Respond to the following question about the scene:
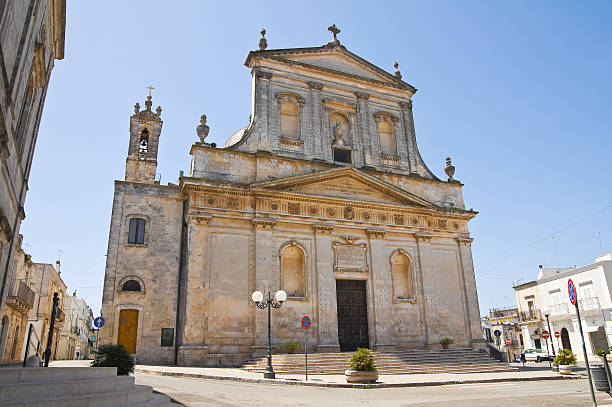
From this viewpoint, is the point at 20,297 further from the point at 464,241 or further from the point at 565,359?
the point at 565,359

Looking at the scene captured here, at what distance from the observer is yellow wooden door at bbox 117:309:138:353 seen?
19642 millimetres

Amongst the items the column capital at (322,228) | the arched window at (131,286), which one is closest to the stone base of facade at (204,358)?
the arched window at (131,286)

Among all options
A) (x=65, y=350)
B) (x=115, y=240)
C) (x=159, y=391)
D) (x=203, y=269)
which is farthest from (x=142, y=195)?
(x=65, y=350)

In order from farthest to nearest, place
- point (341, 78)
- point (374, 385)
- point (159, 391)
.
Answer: point (341, 78) < point (374, 385) < point (159, 391)

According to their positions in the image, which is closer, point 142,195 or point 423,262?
point 142,195

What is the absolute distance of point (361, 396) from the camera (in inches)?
443

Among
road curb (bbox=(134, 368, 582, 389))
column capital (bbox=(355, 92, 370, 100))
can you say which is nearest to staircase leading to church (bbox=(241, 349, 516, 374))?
road curb (bbox=(134, 368, 582, 389))

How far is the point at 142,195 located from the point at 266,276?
719 cm

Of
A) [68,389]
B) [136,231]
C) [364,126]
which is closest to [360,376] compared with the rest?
[68,389]

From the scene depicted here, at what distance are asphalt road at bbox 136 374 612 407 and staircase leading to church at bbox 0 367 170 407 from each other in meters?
1.61

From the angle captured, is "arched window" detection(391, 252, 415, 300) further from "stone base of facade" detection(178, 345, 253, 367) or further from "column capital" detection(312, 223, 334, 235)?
"stone base of facade" detection(178, 345, 253, 367)

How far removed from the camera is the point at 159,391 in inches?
425

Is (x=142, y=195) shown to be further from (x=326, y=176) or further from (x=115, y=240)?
(x=326, y=176)

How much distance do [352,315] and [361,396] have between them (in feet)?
37.6
